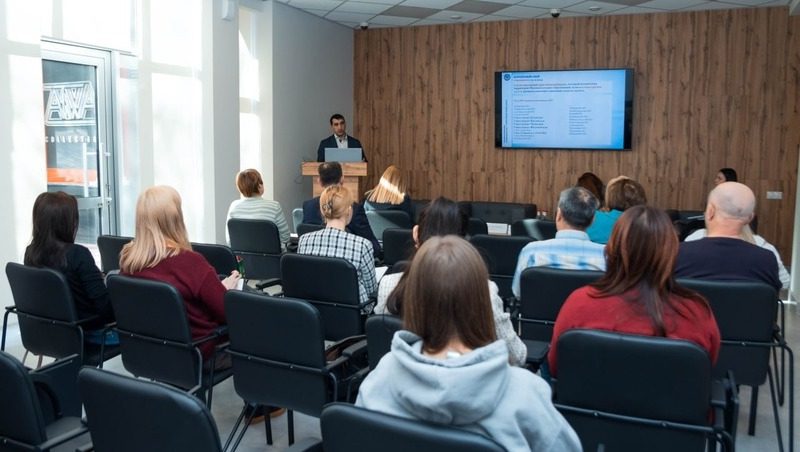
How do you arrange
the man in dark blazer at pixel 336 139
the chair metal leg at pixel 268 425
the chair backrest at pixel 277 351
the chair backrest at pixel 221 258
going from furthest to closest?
the man in dark blazer at pixel 336 139
the chair backrest at pixel 221 258
the chair metal leg at pixel 268 425
the chair backrest at pixel 277 351

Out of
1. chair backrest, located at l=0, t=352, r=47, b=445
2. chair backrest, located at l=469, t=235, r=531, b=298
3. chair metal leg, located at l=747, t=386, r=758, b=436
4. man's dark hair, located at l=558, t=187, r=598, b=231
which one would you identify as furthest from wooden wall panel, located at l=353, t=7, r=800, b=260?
chair backrest, located at l=0, t=352, r=47, b=445

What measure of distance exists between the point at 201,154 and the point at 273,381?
5098 mm

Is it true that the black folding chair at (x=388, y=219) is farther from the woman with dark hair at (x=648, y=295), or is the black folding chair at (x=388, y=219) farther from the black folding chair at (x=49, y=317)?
the woman with dark hair at (x=648, y=295)

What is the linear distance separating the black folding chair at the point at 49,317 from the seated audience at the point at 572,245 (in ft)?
6.57

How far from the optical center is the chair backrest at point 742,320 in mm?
2697

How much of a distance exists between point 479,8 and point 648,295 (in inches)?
265

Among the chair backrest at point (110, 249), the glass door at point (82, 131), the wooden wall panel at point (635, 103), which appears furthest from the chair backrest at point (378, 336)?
the wooden wall panel at point (635, 103)

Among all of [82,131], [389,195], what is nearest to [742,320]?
[389,195]

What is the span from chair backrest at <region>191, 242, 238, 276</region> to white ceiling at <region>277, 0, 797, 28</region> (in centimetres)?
479

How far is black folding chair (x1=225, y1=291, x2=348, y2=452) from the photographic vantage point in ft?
8.28

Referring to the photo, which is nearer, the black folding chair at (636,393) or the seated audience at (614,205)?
the black folding chair at (636,393)

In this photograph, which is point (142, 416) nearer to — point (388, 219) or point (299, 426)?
point (299, 426)

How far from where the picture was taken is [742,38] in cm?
790

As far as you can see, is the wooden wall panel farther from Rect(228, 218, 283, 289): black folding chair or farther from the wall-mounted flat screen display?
Rect(228, 218, 283, 289): black folding chair
